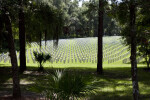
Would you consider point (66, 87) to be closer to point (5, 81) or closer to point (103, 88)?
point (103, 88)

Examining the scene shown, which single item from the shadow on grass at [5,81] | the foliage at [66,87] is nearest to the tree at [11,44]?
the shadow on grass at [5,81]

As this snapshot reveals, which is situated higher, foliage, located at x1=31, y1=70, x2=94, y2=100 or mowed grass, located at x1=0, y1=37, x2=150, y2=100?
foliage, located at x1=31, y1=70, x2=94, y2=100

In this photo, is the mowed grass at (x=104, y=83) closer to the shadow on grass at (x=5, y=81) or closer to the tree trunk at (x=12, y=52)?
the shadow on grass at (x=5, y=81)

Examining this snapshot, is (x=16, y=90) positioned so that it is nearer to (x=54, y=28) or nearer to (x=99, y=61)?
(x=54, y=28)

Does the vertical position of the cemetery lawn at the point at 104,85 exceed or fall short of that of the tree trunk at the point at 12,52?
it falls short

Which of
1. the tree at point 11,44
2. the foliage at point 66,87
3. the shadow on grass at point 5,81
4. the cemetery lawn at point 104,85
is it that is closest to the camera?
the foliage at point 66,87

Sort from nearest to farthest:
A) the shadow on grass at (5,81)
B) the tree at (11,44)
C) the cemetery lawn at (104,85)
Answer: the tree at (11,44) < the cemetery lawn at (104,85) < the shadow on grass at (5,81)

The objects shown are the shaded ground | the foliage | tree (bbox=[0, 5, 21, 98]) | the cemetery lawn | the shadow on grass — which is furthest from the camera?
the shadow on grass

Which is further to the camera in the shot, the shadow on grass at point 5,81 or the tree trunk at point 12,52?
the shadow on grass at point 5,81

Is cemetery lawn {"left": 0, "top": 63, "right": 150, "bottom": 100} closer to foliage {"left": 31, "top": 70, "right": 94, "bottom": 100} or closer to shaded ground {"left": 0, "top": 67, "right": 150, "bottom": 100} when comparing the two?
shaded ground {"left": 0, "top": 67, "right": 150, "bottom": 100}

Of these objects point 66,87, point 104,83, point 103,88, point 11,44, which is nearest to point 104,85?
point 104,83

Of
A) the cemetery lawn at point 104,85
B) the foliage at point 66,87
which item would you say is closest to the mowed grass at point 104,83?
the cemetery lawn at point 104,85

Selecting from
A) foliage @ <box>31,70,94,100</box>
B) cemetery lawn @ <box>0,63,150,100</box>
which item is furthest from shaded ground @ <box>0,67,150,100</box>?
foliage @ <box>31,70,94,100</box>

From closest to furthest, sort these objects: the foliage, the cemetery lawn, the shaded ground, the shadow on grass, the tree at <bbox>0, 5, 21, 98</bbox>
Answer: the foliage < the tree at <bbox>0, 5, 21, 98</bbox> < the shaded ground < the cemetery lawn < the shadow on grass
